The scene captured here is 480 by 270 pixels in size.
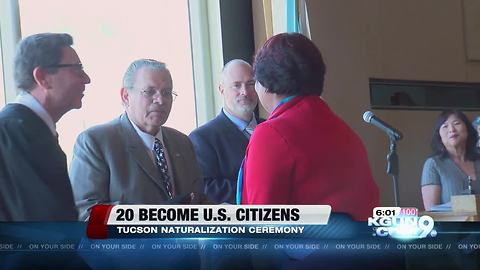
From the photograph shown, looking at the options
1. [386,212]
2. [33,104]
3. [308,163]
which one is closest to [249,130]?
[308,163]

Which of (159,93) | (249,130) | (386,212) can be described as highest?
(159,93)

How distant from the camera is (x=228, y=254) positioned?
1.65 m

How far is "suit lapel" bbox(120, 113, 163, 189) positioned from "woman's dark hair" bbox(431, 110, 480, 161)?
26.7 inches

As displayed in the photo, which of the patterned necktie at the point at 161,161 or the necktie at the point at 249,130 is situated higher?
the necktie at the point at 249,130

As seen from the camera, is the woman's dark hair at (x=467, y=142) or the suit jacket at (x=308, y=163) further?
the woman's dark hair at (x=467, y=142)

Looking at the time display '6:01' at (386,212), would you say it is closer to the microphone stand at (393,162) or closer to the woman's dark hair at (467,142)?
the microphone stand at (393,162)

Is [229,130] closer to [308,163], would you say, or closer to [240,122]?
[240,122]

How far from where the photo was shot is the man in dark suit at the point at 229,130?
66.7 inches

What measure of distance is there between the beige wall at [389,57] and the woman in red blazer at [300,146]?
0.03 metres

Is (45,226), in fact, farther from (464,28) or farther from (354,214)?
(464,28)

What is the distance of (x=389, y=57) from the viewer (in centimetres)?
176

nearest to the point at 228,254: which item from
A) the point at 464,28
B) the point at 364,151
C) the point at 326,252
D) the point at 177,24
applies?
the point at 326,252

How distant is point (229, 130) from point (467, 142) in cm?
60

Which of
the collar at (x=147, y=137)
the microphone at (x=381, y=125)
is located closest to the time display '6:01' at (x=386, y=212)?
the microphone at (x=381, y=125)
